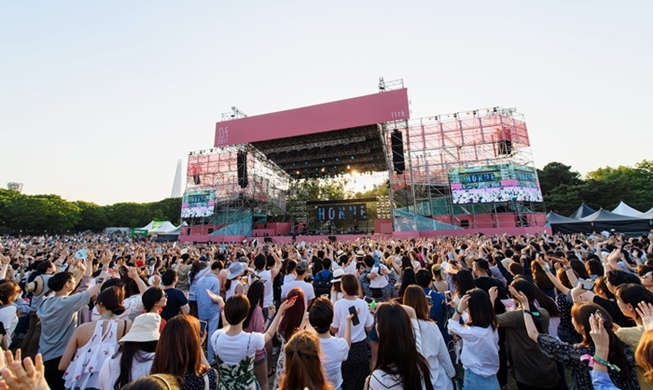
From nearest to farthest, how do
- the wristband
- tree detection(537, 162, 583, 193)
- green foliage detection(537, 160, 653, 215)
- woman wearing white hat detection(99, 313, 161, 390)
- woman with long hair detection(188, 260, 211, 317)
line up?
1. the wristband
2. woman wearing white hat detection(99, 313, 161, 390)
3. woman with long hair detection(188, 260, 211, 317)
4. green foliage detection(537, 160, 653, 215)
5. tree detection(537, 162, 583, 193)

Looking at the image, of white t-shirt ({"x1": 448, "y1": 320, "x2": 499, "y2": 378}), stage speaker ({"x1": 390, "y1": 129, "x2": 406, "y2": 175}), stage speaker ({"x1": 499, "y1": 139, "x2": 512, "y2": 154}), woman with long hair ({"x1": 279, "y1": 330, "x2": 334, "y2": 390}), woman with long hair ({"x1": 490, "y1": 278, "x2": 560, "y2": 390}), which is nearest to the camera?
woman with long hair ({"x1": 279, "y1": 330, "x2": 334, "y2": 390})

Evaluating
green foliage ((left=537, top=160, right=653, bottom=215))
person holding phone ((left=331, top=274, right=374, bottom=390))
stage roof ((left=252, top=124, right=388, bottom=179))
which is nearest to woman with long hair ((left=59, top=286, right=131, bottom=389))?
person holding phone ((left=331, top=274, right=374, bottom=390))

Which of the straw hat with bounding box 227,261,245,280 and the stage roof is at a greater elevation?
the stage roof

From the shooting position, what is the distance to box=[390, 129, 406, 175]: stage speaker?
21.1m

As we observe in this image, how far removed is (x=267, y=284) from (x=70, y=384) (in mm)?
2527

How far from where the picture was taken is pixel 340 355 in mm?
2244

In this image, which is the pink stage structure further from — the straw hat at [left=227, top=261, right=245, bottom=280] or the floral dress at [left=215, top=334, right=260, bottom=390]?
the floral dress at [left=215, top=334, right=260, bottom=390]

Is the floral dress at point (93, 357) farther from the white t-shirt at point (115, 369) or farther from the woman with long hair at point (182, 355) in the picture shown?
the woman with long hair at point (182, 355)

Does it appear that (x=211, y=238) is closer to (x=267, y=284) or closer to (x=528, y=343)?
(x=267, y=284)

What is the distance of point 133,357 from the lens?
1.97 meters

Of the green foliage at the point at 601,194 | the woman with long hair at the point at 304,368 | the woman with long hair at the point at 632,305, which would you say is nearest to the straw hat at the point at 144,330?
the woman with long hair at the point at 304,368

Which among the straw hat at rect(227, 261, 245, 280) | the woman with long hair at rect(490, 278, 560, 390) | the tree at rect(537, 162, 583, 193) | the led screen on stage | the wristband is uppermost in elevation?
the tree at rect(537, 162, 583, 193)

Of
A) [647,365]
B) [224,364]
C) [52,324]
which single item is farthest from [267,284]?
[647,365]

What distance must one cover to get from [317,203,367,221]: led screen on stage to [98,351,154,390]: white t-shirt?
26.2 metres
